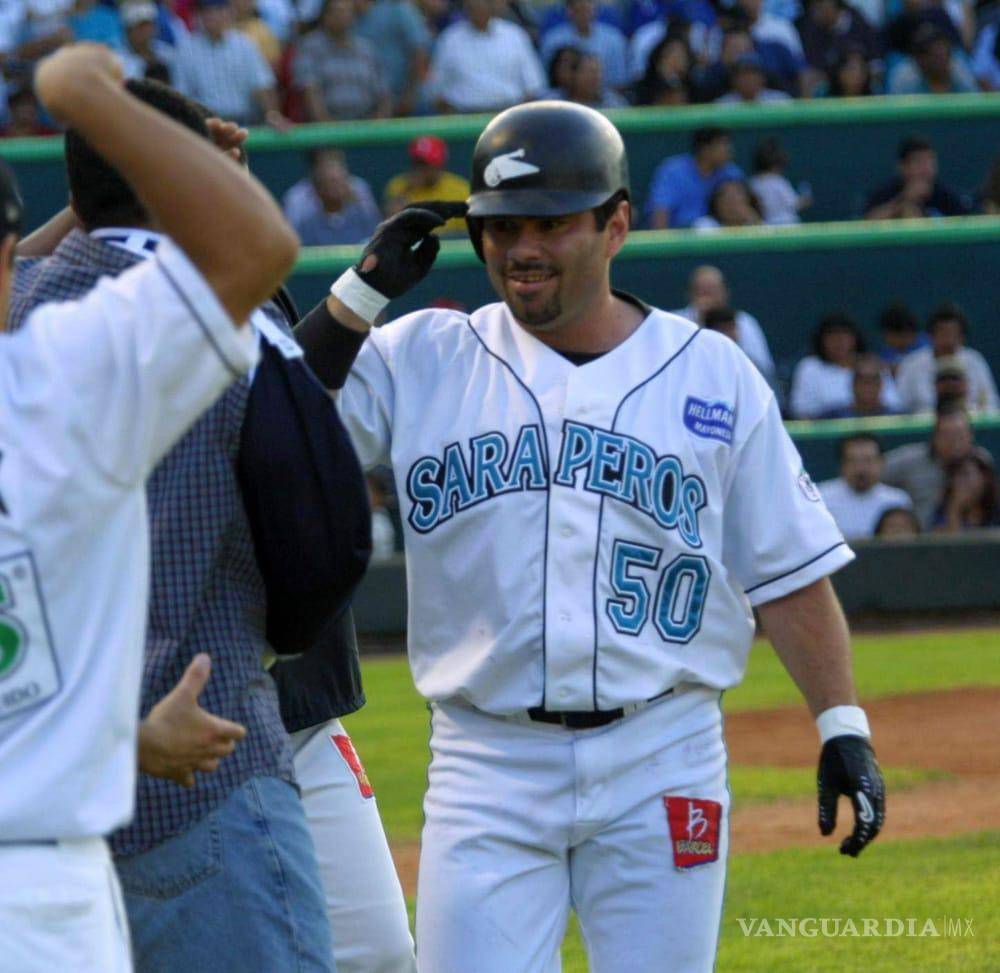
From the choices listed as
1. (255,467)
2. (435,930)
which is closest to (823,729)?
(435,930)

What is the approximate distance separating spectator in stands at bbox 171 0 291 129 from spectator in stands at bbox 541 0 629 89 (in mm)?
2705

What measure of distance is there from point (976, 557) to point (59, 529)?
37.0 ft

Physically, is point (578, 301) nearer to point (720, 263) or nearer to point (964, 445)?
point (964, 445)

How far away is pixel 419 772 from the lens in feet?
29.4

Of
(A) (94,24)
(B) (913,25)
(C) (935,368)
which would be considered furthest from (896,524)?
(A) (94,24)

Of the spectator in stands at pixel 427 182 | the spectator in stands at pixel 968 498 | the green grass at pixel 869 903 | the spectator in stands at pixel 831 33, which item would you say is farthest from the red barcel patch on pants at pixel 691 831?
the spectator in stands at pixel 831 33

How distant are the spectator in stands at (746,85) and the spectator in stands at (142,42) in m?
4.72

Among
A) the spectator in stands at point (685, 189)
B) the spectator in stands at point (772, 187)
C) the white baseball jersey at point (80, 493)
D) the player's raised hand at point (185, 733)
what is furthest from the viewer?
the spectator in stands at point (772, 187)

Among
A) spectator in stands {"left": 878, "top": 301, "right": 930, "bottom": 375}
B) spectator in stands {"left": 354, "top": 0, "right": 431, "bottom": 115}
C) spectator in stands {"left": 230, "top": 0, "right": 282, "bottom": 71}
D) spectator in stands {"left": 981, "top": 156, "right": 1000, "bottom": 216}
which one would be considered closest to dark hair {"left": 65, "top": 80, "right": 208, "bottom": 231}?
spectator in stands {"left": 878, "top": 301, "right": 930, "bottom": 375}

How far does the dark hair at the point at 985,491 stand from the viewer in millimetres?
13086

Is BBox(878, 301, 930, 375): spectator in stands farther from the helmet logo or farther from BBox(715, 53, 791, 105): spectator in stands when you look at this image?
the helmet logo

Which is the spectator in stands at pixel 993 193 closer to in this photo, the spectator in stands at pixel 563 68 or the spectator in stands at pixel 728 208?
the spectator in stands at pixel 728 208

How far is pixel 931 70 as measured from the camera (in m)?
17.1

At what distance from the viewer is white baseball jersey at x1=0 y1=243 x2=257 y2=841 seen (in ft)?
7.07
